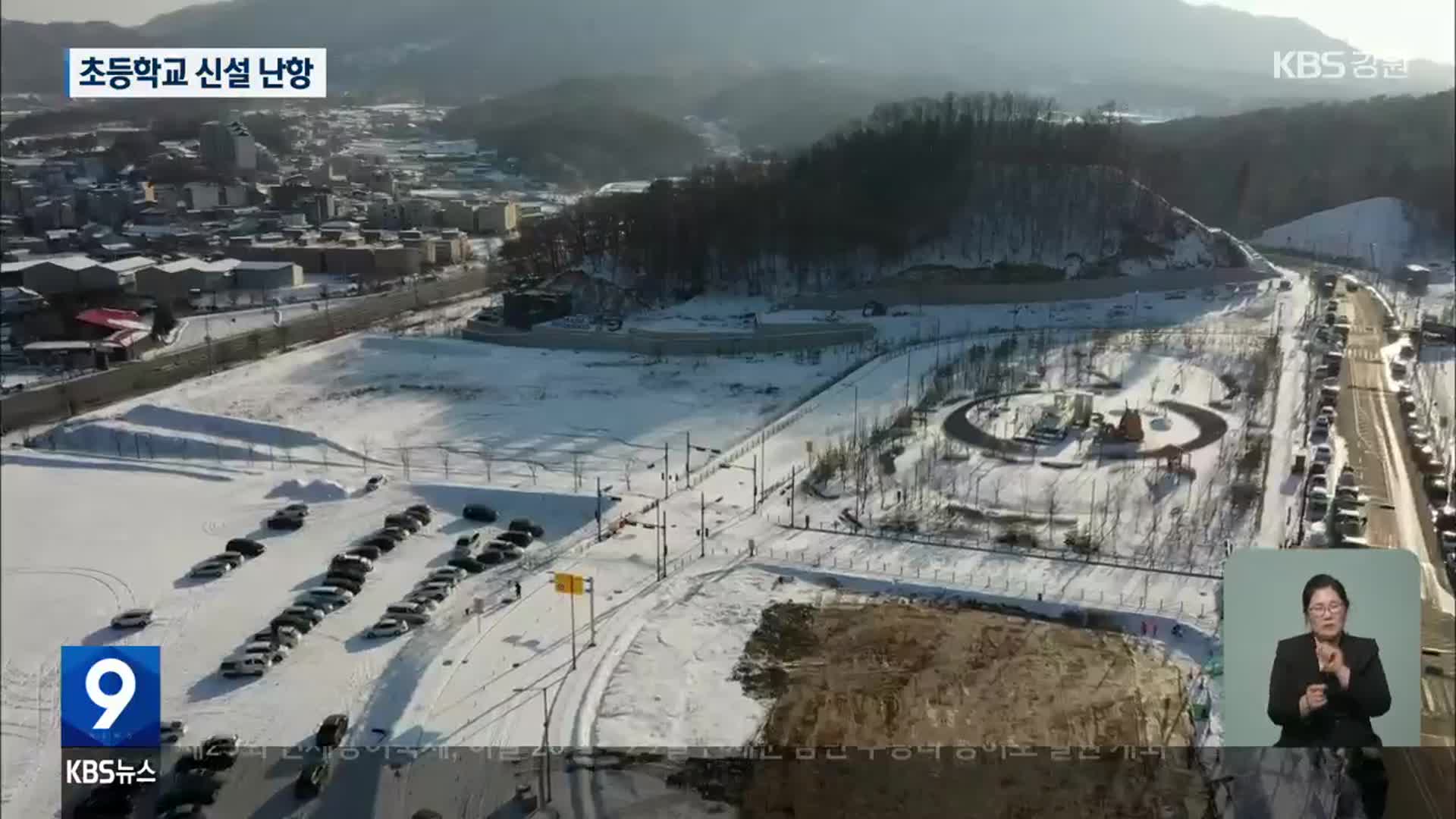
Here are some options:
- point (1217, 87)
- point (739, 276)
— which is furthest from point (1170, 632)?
point (1217, 87)

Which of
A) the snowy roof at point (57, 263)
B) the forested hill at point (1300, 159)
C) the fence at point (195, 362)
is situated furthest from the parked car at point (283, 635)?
the forested hill at point (1300, 159)

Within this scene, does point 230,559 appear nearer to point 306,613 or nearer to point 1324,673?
point 306,613

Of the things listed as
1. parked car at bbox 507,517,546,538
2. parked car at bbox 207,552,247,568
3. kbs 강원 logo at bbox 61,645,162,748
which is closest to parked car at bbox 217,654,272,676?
A: kbs 강원 logo at bbox 61,645,162,748

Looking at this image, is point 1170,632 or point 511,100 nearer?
point 1170,632

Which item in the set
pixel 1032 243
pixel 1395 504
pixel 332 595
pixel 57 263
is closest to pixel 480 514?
pixel 332 595

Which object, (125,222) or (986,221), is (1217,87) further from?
(125,222)

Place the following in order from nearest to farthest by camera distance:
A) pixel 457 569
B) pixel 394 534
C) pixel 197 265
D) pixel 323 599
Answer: pixel 323 599 < pixel 457 569 < pixel 394 534 < pixel 197 265
